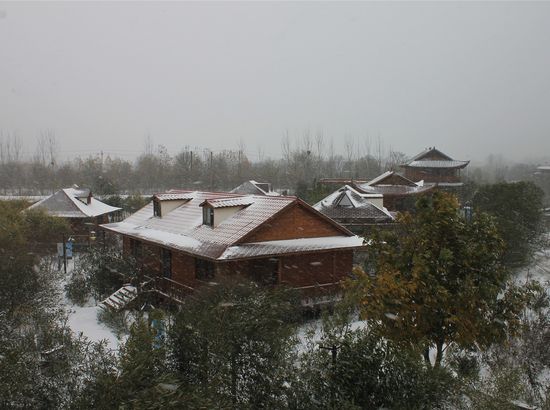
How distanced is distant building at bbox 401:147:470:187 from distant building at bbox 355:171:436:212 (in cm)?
773

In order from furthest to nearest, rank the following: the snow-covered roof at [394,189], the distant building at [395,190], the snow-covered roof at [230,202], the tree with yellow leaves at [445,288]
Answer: the distant building at [395,190] < the snow-covered roof at [394,189] < the snow-covered roof at [230,202] < the tree with yellow leaves at [445,288]

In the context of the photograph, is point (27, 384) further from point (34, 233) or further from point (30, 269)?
point (34, 233)

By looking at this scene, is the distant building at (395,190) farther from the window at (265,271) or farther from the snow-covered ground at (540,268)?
the window at (265,271)

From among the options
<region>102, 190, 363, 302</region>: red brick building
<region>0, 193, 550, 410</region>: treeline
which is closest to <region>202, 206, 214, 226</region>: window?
<region>102, 190, 363, 302</region>: red brick building

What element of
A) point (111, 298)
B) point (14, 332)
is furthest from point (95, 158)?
point (14, 332)

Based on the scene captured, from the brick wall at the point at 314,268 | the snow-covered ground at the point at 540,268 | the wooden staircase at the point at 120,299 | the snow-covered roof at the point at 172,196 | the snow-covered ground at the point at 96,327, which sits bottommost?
the snow-covered ground at the point at 540,268

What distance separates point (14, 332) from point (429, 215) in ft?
27.9

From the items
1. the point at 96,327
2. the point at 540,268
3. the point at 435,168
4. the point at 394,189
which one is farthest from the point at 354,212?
the point at 435,168

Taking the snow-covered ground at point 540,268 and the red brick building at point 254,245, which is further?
the snow-covered ground at point 540,268

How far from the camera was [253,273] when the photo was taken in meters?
18.0

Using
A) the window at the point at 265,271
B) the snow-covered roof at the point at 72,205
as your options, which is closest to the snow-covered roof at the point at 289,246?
the window at the point at 265,271

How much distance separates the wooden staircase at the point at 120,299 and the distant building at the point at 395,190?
23.2 meters

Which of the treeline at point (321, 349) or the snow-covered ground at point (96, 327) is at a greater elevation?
the treeline at point (321, 349)

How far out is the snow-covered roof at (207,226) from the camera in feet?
A: 55.4
